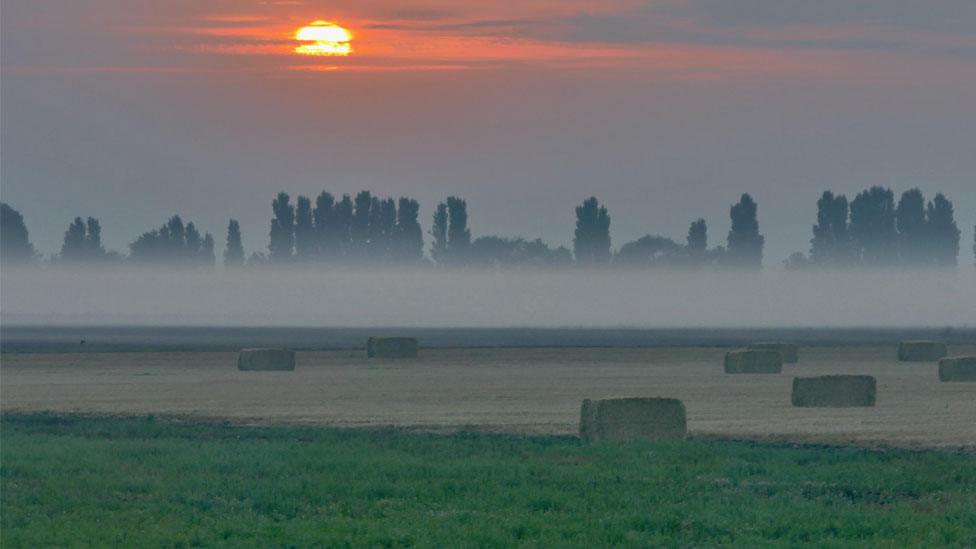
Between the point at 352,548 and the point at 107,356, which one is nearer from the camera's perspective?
the point at 352,548

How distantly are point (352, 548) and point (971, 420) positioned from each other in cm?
2042

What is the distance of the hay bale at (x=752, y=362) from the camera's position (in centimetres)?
6041

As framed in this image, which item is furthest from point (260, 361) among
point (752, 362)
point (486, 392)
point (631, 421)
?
point (631, 421)

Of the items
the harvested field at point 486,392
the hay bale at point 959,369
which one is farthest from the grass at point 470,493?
the hay bale at point 959,369

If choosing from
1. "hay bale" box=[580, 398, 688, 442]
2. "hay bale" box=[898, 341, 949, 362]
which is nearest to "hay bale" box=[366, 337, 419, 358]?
"hay bale" box=[898, 341, 949, 362]

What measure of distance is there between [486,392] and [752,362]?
1465cm

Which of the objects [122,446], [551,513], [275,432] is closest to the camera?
[551,513]

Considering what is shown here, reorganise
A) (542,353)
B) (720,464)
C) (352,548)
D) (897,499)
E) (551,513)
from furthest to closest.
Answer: (542,353), (720,464), (897,499), (551,513), (352,548)

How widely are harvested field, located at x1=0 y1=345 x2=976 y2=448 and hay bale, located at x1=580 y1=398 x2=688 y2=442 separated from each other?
224 cm

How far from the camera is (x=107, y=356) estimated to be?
259ft

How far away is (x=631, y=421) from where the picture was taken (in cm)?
3100

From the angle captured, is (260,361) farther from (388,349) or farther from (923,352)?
(923,352)

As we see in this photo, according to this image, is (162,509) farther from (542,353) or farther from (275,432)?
(542,353)

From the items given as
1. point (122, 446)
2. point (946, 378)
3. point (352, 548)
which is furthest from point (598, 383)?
point (352, 548)
